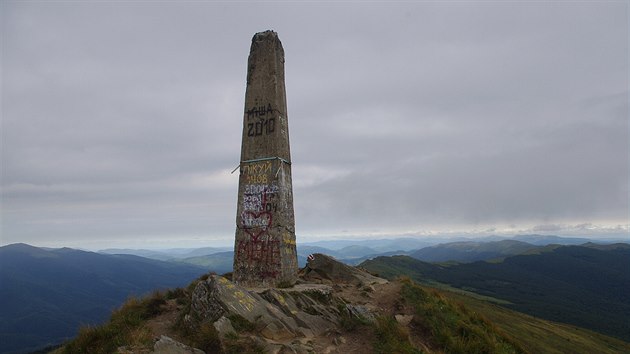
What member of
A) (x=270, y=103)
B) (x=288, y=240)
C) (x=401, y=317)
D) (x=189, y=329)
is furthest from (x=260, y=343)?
(x=270, y=103)

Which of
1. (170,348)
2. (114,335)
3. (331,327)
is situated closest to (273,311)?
(331,327)

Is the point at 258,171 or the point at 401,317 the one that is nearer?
the point at 401,317

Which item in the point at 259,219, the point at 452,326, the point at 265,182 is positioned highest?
the point at 265,182

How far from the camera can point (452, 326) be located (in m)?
13.5

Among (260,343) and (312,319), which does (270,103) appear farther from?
(260,343)

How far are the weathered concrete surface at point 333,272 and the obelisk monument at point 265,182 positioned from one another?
175cm

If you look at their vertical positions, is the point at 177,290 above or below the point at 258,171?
below

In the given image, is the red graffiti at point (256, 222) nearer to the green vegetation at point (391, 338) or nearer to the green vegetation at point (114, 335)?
the green vegetation at point (114, 335)

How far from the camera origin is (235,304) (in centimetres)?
1114

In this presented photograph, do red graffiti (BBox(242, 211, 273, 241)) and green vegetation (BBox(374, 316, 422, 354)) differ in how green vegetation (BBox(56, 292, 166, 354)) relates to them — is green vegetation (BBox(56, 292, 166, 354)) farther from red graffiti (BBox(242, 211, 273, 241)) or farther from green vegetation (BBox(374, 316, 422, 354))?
green vegetation (BBox(374, 316, 422, 354))

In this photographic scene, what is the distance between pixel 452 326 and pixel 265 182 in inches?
384

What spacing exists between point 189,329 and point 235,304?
151cm

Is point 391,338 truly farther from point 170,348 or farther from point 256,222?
point 256,222

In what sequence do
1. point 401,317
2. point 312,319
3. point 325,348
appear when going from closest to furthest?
point 325,348 → point 312,319 → point 401,317
